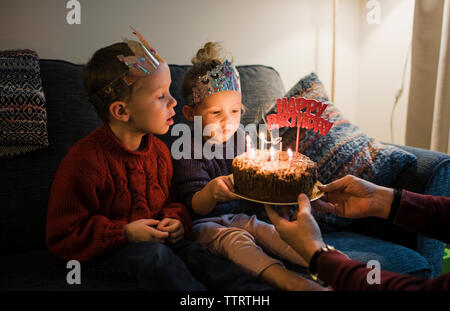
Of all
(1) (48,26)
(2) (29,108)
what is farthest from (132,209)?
(1) (48,26)

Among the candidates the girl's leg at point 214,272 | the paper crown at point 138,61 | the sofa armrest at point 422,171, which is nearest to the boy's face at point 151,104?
the paper crown at point 138,61

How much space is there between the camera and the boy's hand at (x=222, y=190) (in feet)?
3.53

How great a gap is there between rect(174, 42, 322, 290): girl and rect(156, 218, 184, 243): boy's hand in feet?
0.41

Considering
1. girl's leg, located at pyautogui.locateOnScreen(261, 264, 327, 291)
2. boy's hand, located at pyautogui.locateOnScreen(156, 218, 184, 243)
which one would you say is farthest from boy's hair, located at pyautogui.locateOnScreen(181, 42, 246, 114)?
girl's leg, located at pyautogui.locateOnScreen(261, 264, 327, 291)

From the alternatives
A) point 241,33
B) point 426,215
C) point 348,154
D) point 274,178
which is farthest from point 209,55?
point 426,215

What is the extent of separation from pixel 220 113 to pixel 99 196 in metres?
0.53

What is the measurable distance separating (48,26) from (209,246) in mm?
1285

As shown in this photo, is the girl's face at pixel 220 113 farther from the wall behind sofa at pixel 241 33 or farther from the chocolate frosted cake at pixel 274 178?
the wall behind sofa at pixel 241 33

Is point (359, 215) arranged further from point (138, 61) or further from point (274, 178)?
point (138, 61)

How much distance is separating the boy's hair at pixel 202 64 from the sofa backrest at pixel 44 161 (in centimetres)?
16

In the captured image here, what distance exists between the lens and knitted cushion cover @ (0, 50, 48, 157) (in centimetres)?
115

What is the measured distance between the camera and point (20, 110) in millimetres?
1160

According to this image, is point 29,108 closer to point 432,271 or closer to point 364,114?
point 432,271

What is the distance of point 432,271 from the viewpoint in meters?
1.23
